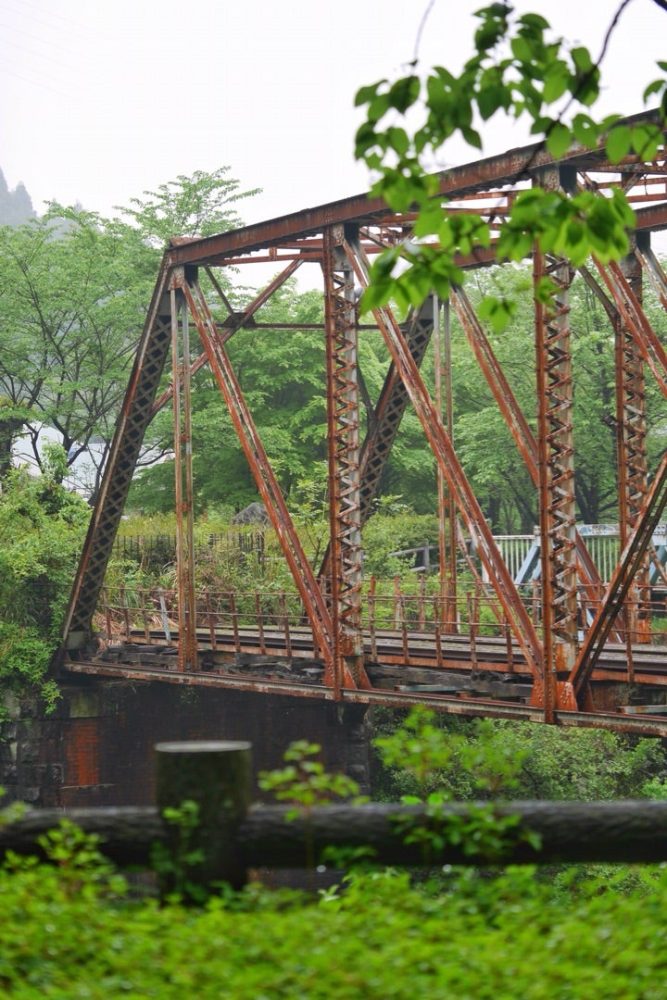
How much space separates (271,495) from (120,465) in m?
5.82

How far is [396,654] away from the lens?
778 inches

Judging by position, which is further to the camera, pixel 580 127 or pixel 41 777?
pixel 41 777

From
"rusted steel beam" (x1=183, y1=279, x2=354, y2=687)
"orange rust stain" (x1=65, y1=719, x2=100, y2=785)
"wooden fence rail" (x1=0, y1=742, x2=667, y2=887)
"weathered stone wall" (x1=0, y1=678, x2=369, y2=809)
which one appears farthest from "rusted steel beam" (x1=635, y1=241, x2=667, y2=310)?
"orange rust stain" (x1=65, y1=719, x2=100, y2=785)

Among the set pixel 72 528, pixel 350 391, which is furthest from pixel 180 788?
pixel 72 528

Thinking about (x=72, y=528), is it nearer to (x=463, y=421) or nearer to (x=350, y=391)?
(x=350, y=391)

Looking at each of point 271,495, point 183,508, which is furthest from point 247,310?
point 271,495

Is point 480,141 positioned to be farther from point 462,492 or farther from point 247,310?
point 247,310

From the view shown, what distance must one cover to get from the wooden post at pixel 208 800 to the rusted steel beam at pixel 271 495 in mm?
12572

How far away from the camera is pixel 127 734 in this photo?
26.8 meters

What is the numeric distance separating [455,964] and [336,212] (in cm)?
1409

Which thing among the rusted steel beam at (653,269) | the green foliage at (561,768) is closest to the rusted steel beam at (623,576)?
the rusted steel beam at (653,269)

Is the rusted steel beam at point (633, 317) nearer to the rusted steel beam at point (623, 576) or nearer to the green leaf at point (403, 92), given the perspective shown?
the rusted steel beam at point (623, 576)

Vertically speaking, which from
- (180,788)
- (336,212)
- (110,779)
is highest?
(336,212)

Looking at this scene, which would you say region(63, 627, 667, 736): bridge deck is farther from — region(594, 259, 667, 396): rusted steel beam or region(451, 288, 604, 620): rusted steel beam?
region(594, 259, 667, 396): rusted steel beam
